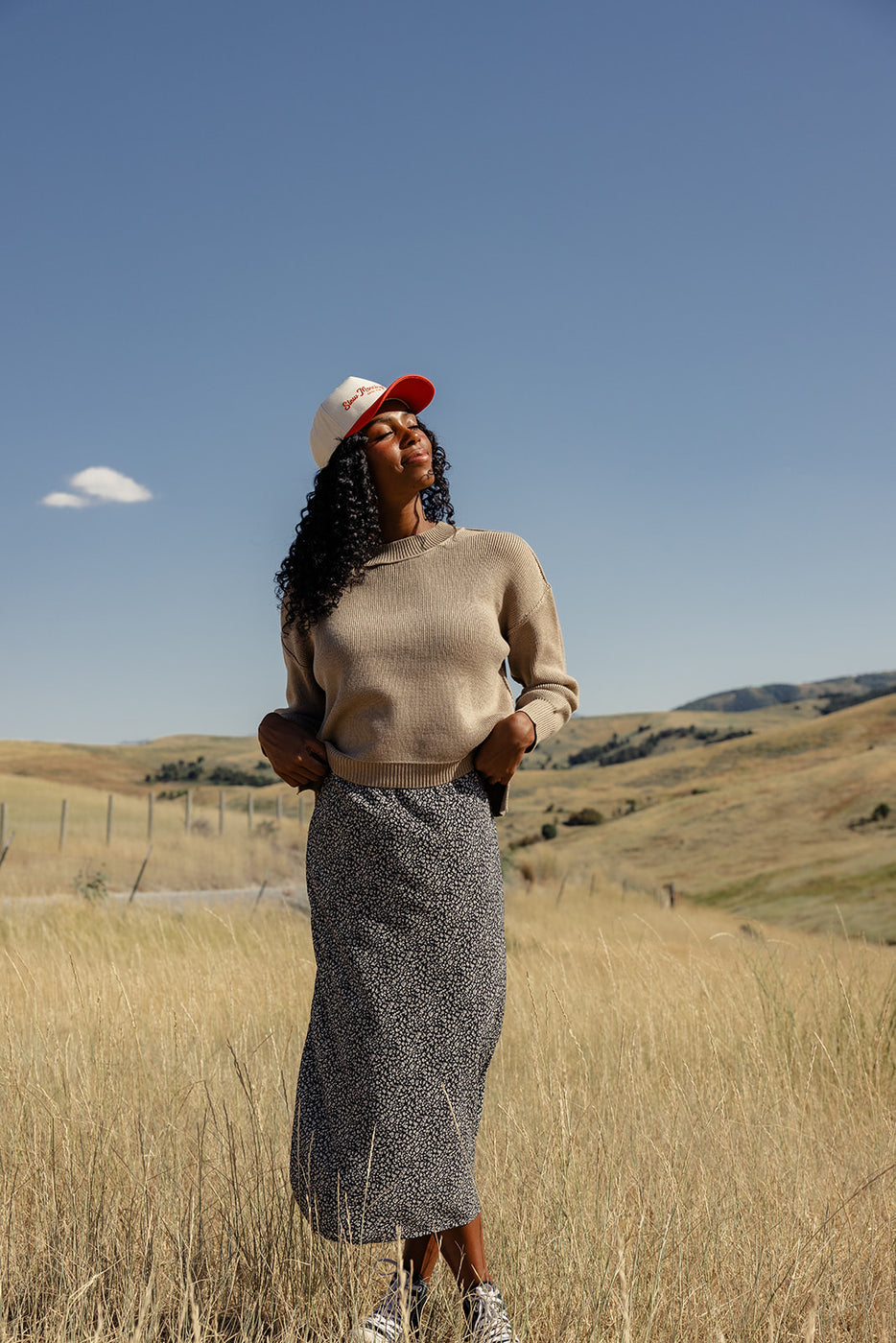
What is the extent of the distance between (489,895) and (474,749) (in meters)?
0.34

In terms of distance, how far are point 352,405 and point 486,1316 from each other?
2102 millimetres

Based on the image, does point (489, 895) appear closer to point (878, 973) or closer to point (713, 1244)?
point (713, 1244)

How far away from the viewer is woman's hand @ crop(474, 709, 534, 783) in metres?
2.27

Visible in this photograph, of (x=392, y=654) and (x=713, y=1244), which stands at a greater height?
(x=392, y=654)

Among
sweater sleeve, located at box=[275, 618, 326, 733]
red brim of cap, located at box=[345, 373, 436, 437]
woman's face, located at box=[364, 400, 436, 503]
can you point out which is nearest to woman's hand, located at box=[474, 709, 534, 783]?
sweater sleeve, located at box=[275, 618, 326, 733]

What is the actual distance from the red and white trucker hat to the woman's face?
0.13 ft

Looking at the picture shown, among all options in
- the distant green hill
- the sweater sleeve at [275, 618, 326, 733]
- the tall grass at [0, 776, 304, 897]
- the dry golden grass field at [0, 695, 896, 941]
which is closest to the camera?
the sweater sleeve at [275, 618, 326, 733]

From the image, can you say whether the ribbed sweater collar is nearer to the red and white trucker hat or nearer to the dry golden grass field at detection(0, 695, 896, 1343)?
the red and white trucker hat

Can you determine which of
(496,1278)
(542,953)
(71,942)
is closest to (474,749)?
(496,1278)

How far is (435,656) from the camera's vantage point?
7.55ft

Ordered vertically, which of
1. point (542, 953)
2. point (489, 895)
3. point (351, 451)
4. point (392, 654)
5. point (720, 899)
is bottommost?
point (720, 899)

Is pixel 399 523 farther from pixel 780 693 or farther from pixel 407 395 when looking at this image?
pixel 780 693

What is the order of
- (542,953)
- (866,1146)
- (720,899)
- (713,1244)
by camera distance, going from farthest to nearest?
(720,899), (542,953), (866,1146), (713,1244)

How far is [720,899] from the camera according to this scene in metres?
22.4
